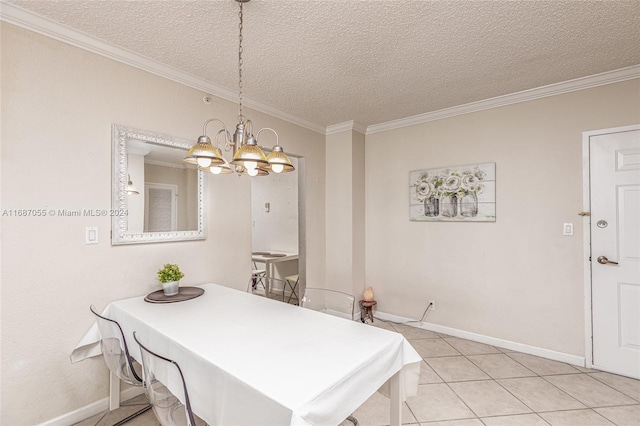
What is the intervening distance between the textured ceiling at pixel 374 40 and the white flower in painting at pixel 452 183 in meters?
0.90

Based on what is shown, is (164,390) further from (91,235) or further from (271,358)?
(91,235)

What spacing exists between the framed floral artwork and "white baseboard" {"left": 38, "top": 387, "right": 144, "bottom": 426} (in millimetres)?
3223

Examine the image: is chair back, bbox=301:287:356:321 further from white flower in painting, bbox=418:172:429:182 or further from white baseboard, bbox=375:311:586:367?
white flower in painting, bbox=418:172:429:182

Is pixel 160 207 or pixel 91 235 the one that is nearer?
pixel 91 235

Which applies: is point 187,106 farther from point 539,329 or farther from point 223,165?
point 539,329

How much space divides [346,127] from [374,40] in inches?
69.0

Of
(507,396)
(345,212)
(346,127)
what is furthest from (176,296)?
(346,127)

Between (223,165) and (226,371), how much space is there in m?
1.08

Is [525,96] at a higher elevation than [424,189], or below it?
higher

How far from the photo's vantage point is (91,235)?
1.93 meters

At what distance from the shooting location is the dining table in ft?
3.17

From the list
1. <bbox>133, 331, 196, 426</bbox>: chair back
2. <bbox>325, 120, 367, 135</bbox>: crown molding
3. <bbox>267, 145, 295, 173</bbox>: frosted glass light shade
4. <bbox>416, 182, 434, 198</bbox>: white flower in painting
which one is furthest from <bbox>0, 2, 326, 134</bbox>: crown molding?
<bbox>416, 182, 434, 198</bbox>: white flower in painting

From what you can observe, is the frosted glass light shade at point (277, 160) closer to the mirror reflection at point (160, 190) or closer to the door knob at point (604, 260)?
the mirror reflection at point (160, 190)

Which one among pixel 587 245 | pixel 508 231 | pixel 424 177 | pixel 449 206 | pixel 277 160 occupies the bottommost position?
pixel 587 245
